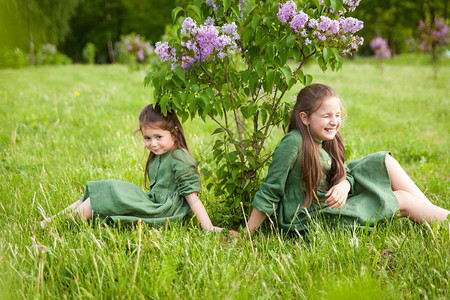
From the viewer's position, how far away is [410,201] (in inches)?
108

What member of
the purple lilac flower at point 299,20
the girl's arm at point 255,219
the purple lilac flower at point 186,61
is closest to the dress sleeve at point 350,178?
the girl's arm at point 255,219

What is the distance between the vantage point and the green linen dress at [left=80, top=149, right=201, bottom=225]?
8.75 ft

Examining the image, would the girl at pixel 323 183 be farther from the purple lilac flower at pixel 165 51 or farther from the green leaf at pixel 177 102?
the purple lilac flower at pixel 165 51

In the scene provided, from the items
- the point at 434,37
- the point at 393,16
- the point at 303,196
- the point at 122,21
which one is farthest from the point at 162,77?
the point at 122,21

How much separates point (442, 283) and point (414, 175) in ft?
7.96

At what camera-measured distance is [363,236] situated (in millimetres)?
2504

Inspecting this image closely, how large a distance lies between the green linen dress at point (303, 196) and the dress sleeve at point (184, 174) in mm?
494

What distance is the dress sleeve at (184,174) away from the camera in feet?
9.15

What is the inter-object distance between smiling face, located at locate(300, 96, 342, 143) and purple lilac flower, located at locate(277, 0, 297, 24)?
662 millimetres

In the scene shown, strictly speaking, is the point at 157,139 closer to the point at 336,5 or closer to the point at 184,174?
the point at 184,174

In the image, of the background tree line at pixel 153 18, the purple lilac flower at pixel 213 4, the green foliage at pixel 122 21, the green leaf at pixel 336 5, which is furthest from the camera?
the green foliage at pixel 122 21

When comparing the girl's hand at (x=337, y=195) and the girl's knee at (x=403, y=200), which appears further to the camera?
the girl's knee at (x=403, y=200)

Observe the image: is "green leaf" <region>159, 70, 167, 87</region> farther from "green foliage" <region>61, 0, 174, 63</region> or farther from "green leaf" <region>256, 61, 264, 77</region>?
"green foliage" <region>61, 0, 174, 63</region>

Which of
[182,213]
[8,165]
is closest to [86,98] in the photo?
[8,165]
